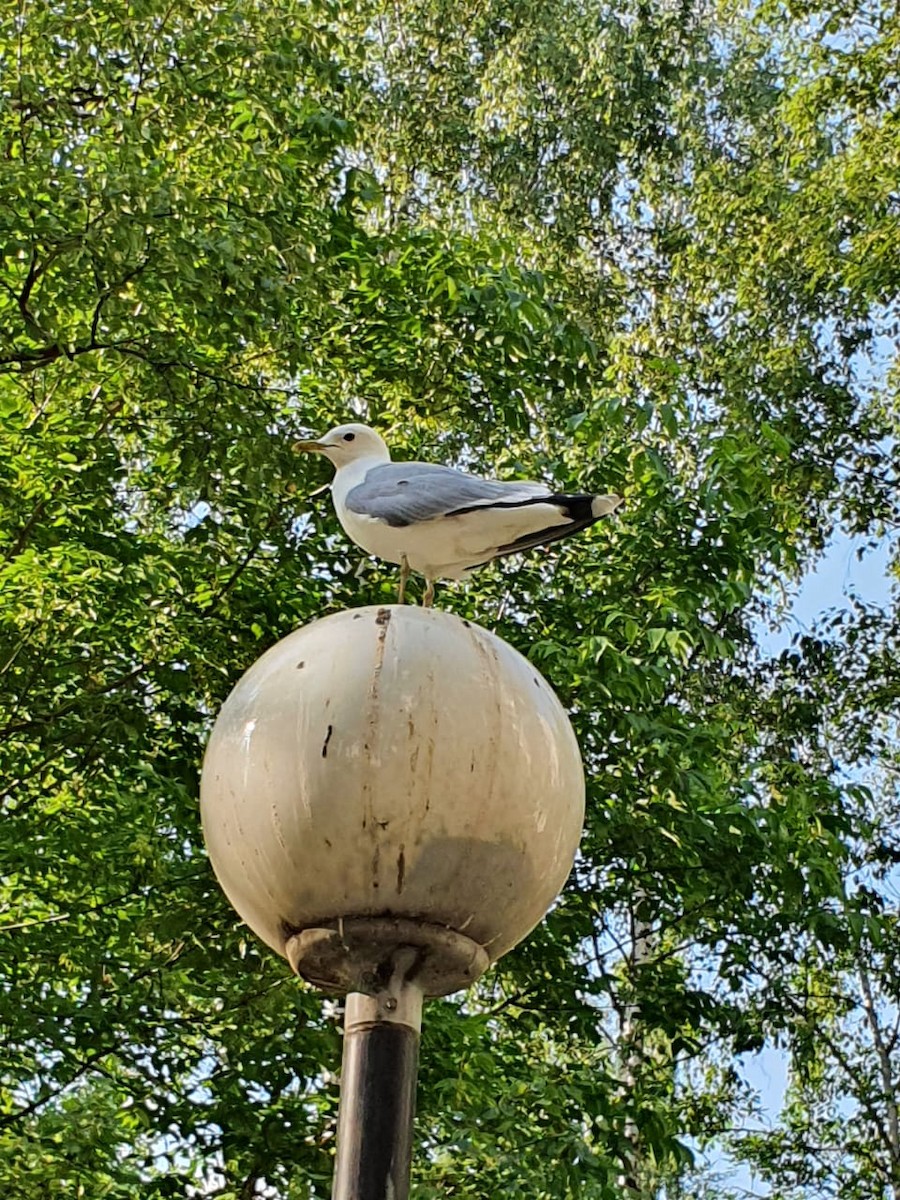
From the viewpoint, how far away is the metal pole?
2.28 meters


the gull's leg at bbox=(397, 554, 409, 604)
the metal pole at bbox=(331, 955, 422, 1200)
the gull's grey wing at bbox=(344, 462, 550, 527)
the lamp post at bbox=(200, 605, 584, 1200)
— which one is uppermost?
the gull's grey wing at bbox=(344, 462, 550, 527)

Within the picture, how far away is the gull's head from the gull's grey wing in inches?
15.3

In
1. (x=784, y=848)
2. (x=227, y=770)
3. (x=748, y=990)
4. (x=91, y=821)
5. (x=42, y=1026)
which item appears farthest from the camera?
(x=748, y=990)

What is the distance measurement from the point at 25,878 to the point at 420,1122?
1901 mm

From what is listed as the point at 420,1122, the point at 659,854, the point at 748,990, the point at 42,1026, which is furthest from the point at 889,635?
the point at 42,1026

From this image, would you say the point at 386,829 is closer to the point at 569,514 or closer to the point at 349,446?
the point at 569,514

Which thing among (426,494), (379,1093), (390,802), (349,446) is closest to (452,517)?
(426,494)

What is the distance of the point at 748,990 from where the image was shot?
12398 millimetres

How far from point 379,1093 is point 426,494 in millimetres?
1592

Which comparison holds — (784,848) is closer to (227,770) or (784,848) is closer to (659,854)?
(659,854)

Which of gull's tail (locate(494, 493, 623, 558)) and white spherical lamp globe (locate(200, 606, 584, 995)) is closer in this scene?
white spherical lamp globe (locate(200, 606, 584, 995))

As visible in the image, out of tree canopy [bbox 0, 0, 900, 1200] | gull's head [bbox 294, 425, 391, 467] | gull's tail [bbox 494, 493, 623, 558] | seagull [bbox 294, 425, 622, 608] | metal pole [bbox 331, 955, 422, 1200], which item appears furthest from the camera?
tree canopy [bbox 0, 0, 900, 1200]

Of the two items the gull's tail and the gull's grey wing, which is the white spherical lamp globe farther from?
the gull's grey wing

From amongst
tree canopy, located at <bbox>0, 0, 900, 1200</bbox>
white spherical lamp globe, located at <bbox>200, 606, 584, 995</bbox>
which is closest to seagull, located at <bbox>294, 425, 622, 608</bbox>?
white spherical lamp globe, located at <bbox>200, 606, 584, 995</bbox>
